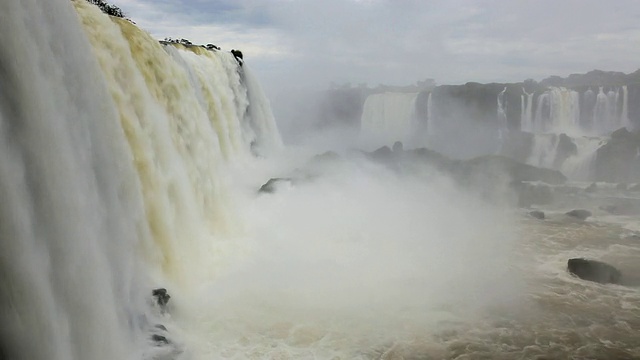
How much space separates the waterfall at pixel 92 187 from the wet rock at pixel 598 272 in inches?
327

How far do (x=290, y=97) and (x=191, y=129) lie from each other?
34933 mm

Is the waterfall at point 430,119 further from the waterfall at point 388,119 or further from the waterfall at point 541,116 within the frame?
the waterfall at point 541,116

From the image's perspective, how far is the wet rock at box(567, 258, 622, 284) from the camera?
1004 centimetres

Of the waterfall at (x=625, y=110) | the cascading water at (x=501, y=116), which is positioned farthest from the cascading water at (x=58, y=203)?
the waterfall at (x=625, y=110)

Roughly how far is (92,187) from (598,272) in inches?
405

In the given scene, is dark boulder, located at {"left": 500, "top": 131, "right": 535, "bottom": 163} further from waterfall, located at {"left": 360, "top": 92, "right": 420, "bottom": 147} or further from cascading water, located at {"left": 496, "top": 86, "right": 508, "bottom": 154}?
waterfall, located at {"left": 360, "top": 92, "right": 420, "bottom": 147}

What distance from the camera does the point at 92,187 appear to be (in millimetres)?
5461

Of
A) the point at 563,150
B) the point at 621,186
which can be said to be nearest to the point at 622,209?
the point at 621,186

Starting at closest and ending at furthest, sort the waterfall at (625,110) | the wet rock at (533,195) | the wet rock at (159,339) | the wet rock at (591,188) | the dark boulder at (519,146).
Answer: the wet rock at (159,339), the wet rock at (533,195), the wet rock at (591,188), the dark boulder at (519,146), the waterfall at (625,110)

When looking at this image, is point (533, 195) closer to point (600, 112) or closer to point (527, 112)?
point (527, 112)

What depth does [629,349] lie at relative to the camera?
712cm

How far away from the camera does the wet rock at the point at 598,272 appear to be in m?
10.0

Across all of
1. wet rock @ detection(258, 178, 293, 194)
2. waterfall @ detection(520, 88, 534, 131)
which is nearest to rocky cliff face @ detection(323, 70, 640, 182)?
waterfall @ detection(520, 88, 534, 131)

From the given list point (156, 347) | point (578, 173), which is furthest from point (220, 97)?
point (578, 173)
